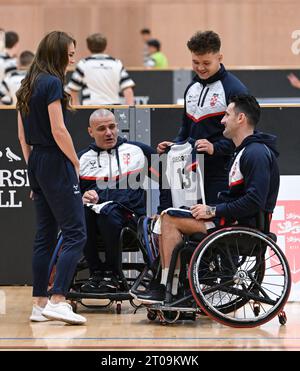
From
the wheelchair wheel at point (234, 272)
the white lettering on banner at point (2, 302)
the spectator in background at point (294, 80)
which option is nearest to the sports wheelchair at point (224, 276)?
the wheelchair wheel at point (234, 272)

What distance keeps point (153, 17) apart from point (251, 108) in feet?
37.6

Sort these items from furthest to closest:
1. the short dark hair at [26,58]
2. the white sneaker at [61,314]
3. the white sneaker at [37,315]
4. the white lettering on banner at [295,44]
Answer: the white lettering on banner at [295,44], the short dark hair at [26,58], the white sneaker at [37,315], the white sneaker at [61,314]

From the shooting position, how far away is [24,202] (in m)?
6.06

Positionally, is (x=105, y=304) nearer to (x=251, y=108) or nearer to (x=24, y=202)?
(x=24, y=202)

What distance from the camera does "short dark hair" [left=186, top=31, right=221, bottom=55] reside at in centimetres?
490

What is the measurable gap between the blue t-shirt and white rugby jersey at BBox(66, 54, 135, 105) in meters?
4.22

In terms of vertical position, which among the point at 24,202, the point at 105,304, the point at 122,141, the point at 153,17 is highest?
the point at 153,17

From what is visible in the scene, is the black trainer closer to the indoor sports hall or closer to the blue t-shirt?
the indoor sports hall

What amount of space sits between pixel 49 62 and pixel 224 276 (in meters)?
1.39

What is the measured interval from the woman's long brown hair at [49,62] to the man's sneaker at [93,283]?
3.39ft

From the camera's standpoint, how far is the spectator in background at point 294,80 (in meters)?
11.8

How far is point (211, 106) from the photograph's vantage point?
5023 mm

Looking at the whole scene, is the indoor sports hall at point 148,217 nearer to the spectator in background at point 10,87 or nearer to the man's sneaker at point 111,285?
the man's sneaker at point 111,285
